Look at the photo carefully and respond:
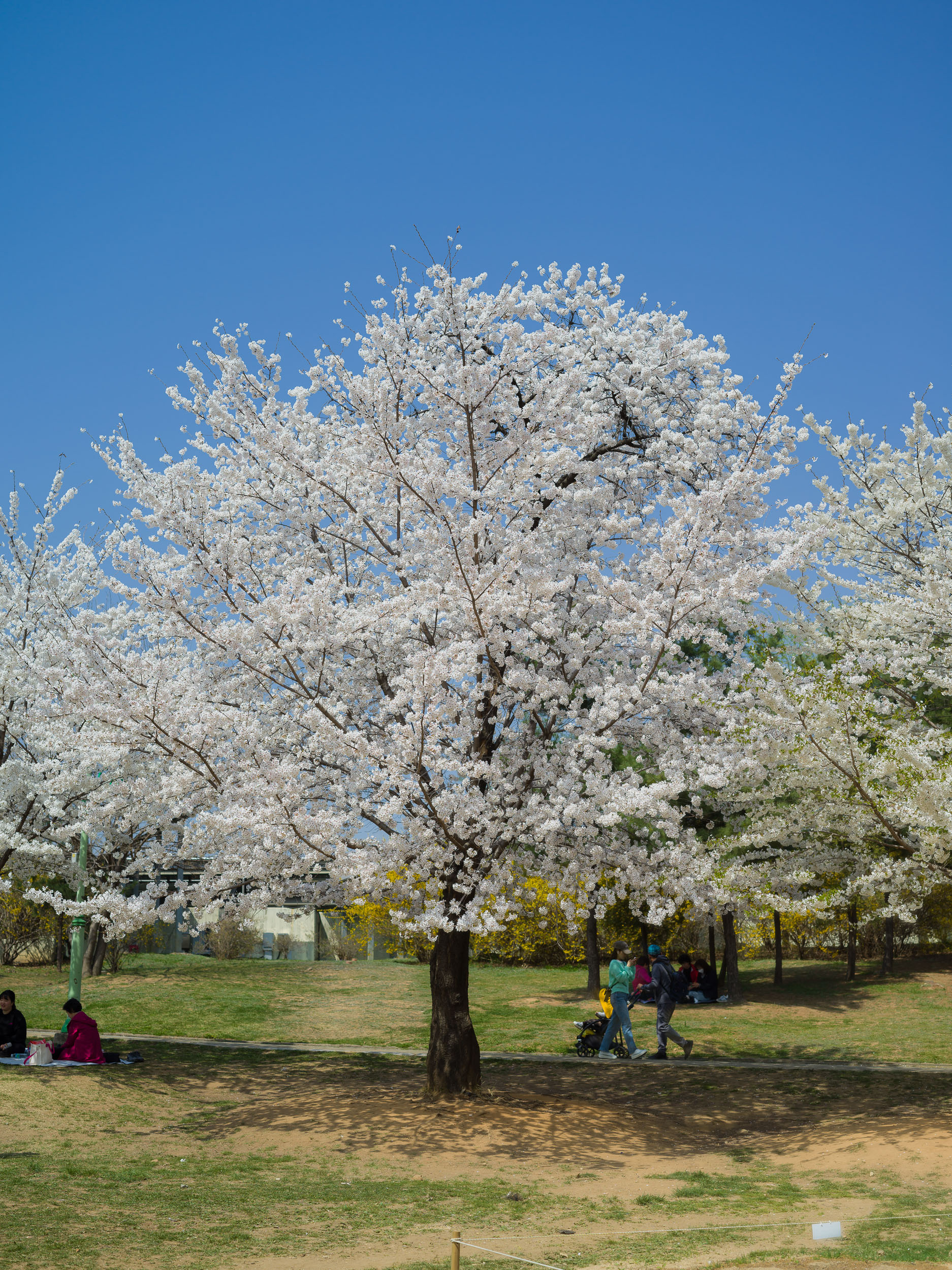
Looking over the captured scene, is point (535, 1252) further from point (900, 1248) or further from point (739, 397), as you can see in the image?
point (739, 397)

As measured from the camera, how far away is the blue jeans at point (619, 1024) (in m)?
13.6

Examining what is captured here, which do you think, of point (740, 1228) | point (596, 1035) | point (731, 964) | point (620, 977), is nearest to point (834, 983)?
point (731, 964)

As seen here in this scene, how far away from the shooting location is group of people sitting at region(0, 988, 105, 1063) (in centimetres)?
1150

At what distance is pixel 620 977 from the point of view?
525 inches

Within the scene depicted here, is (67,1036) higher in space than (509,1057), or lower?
higher

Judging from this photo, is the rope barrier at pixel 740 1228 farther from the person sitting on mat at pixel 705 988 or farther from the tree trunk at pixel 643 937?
the tree trunk at pixel 643 937

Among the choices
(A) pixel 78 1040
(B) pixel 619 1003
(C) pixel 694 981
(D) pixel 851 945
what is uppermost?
(D) pixel 851 945

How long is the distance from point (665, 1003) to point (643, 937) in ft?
28.4

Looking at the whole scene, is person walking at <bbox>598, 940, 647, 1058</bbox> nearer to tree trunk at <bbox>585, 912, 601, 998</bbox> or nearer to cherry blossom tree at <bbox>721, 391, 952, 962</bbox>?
cherry blossom tree at <bbox>721, 391, 952, 962</bbox>

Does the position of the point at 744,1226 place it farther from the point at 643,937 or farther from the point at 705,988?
the point at 643,937

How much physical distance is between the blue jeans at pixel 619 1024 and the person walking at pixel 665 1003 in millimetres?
171

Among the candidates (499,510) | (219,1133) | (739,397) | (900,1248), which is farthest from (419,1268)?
(739,397)

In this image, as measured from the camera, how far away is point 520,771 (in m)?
10.9

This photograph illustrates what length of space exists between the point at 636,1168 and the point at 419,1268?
337cm
